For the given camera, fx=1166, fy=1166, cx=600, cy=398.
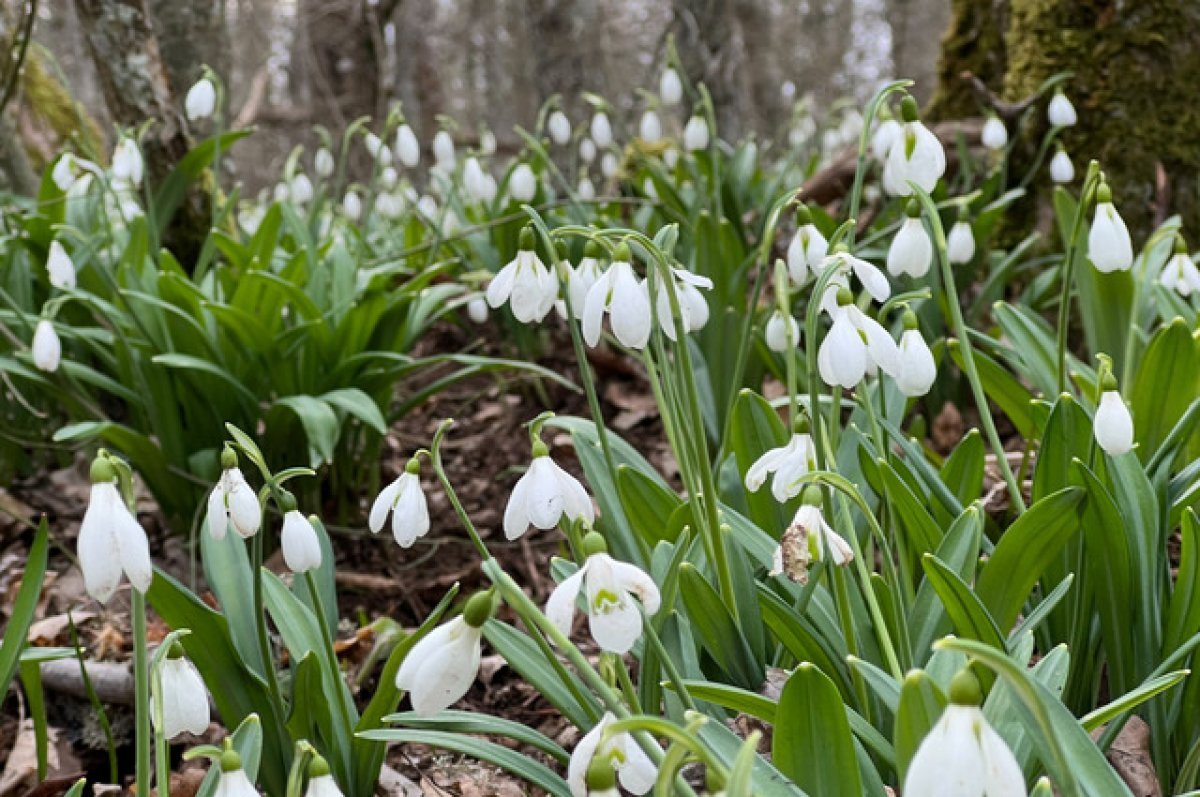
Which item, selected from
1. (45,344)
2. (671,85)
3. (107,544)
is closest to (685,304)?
(107,544)

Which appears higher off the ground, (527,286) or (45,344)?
(527,286)

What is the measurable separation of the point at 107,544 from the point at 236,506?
0.24 m

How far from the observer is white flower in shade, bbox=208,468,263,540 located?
148 cm

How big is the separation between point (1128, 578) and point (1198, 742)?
248 mm

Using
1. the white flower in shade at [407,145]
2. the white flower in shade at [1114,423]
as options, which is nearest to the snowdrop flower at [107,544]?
the white flower in shade at [1114,423]

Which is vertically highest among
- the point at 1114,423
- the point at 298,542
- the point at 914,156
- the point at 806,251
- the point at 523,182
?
the point at 914,156

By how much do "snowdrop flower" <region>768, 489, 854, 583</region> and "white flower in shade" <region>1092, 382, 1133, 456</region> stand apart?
0.42m

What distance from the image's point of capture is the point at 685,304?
1710mm

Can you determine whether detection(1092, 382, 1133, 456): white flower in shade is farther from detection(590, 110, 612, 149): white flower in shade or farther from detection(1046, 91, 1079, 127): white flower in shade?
detection(590, 110, 612, 149): white flower in shade

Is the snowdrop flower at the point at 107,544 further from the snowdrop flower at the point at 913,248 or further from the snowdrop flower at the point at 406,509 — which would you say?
the snowdrop flower at the point at 913,248

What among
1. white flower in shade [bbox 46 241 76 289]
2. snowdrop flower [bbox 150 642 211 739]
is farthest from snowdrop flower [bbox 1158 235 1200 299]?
white flower in shade [bbox 46 241 76 289]

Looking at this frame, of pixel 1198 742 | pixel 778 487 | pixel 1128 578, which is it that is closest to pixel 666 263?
pixel 778 487

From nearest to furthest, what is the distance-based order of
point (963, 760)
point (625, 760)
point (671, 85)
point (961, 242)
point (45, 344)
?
point (963, 760) → point (625, 760) → point (45, 344) → point (961, 242) → point (671, 85)

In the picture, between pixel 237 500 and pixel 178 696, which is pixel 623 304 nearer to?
pixel 237 500
